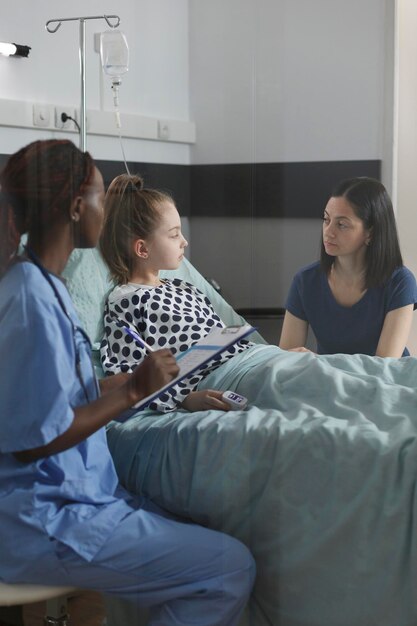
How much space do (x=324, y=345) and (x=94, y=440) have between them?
20.1 inches

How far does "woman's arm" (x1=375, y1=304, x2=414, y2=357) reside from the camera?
1.56 meters

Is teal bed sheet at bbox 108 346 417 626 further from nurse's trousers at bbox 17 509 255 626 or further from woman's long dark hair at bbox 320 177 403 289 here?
woman's long dark hair at bbox 320 177 403 289

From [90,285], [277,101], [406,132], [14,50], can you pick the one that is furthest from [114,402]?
[406,132]

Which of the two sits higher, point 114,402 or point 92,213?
point 92,213

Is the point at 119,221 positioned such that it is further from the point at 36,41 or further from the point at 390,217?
the point at 390,217

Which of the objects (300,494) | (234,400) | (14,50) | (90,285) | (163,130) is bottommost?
(300,494)

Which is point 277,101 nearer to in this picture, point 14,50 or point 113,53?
point 113,53

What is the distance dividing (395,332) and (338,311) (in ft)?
0.46

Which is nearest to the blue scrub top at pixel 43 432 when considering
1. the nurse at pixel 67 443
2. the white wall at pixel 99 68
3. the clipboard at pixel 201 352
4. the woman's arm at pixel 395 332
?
the nurse at pixel 67 443

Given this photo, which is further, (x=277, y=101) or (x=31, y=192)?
(x=277, y=101)

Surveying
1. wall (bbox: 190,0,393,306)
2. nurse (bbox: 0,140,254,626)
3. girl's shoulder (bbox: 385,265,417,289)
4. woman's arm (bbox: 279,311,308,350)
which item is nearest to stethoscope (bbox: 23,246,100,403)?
nurse (bbox: 0,140,254,626)

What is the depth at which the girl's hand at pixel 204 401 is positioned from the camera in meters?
1.36

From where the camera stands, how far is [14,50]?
111 centimetres

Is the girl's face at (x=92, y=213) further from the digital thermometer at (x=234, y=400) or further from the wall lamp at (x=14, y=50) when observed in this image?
the digital thermometer at (x=234, y=400)
